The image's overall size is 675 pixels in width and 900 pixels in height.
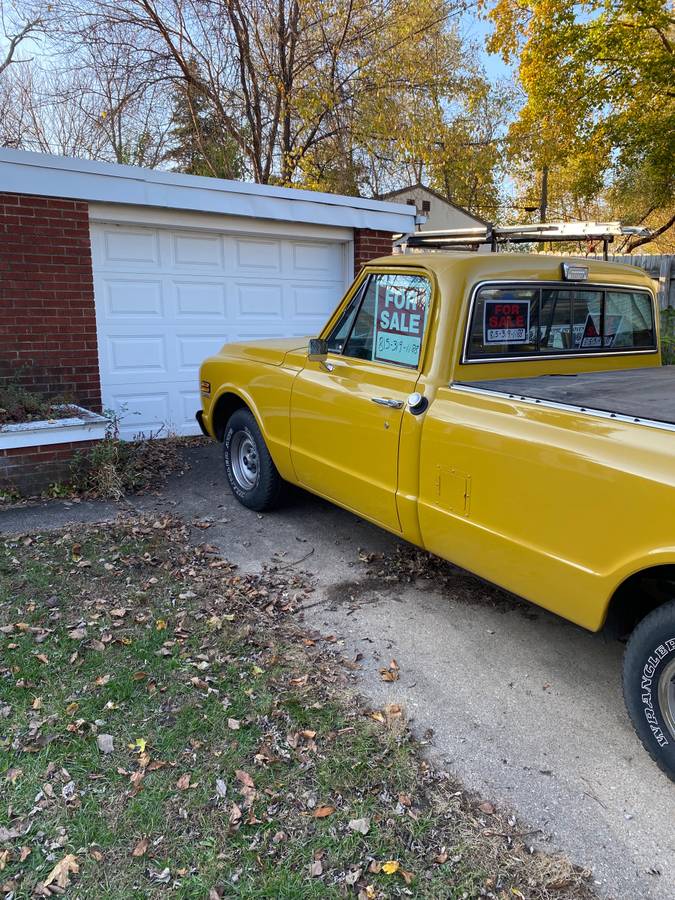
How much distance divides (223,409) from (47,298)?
230cm

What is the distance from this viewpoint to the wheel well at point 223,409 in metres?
5.83

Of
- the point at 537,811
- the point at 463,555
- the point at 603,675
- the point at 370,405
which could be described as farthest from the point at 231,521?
the point at 537,811

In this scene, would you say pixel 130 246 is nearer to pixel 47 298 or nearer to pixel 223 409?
pixel 47 298

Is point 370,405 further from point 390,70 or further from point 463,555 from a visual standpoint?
point 390,70

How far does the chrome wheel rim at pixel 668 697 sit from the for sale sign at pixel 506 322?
190cm

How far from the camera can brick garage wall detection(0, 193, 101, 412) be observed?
6.53 meters

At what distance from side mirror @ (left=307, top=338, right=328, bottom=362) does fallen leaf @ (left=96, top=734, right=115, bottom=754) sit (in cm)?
255

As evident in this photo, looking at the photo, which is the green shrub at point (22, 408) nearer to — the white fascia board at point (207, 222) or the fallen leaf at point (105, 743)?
the white fascia board at point (207, 222)

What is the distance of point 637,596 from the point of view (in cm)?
290

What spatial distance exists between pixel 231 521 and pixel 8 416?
2.31 metres

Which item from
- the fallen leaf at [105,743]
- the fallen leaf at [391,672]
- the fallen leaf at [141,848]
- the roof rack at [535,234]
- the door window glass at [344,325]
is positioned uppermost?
the roof rack at [535,234]

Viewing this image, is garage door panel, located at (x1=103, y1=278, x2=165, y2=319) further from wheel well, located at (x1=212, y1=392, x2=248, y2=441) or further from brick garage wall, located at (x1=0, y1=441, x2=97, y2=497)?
wheel well, located at (x1=212, y1=392, x2=248, y2=441)

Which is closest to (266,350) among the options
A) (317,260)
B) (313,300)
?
(313,300)

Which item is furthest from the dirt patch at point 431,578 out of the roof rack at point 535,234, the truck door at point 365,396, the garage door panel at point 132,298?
the garage door panel at point 132,298
